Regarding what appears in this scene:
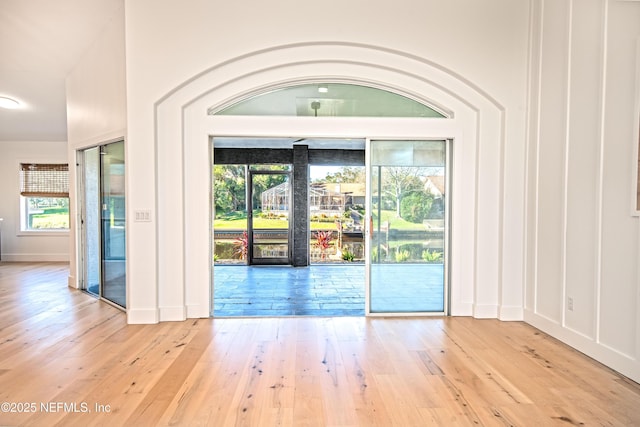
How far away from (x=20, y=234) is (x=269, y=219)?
5.18 m

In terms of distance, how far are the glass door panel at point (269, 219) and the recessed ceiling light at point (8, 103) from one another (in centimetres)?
434

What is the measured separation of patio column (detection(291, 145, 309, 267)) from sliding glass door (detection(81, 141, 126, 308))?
4.15m

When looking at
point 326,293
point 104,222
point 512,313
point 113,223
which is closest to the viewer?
point 512,313

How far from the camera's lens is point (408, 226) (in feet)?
13.9

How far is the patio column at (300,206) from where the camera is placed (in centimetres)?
843

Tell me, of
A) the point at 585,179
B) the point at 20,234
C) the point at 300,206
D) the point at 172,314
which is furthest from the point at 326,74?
the point at 20,234

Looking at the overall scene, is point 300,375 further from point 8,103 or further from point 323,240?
point 8,103

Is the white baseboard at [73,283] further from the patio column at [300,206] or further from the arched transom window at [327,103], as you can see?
the patio column at [300,206]

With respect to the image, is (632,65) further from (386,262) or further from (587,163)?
(386,262)

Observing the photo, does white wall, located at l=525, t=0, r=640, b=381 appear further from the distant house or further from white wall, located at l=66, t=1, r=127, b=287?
the distant house

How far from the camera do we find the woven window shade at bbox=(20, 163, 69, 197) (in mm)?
7793

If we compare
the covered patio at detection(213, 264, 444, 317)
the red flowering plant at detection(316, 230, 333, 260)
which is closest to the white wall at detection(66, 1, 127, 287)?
the covered patio at detection(213, 264, 444, 317)

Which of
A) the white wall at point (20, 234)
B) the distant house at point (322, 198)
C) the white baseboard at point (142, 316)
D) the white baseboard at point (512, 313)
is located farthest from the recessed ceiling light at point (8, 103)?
the white baseboard at point (512, 313)

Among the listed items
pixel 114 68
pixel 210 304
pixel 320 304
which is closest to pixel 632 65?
pixel 320 304
